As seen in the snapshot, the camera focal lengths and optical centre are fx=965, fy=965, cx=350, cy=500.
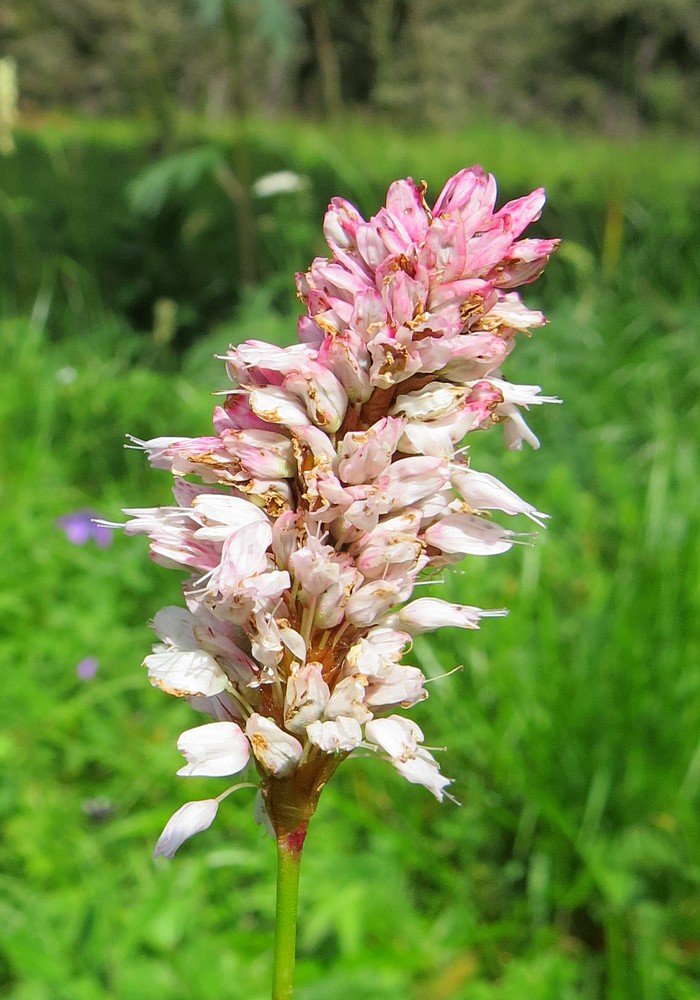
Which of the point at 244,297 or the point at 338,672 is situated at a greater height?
the point at 338,672

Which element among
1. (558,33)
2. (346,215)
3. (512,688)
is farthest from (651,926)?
(558,33)

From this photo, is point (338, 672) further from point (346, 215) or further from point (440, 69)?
point (440, 69)

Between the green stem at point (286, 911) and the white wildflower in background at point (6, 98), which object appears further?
the white wildflower in background at point (6, 98)

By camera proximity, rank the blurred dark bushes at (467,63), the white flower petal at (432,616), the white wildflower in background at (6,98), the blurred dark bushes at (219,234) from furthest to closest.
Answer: the blurred dark bushes at (467,63), the blurred dark bushes at (219,234), the white wildflower in background at (6,98), the white flower petal at (432,616)

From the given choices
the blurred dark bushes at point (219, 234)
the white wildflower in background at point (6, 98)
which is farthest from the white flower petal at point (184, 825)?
the white wildflower in background at point (6, 98)

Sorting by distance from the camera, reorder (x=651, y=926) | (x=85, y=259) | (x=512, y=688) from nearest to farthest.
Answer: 1. (x=651, y=926)
2. (x=512, y=688)
3. (x=85, y=259)

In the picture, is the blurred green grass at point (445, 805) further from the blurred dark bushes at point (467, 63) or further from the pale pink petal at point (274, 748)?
the blurred dark bushes at point (467, 63)
